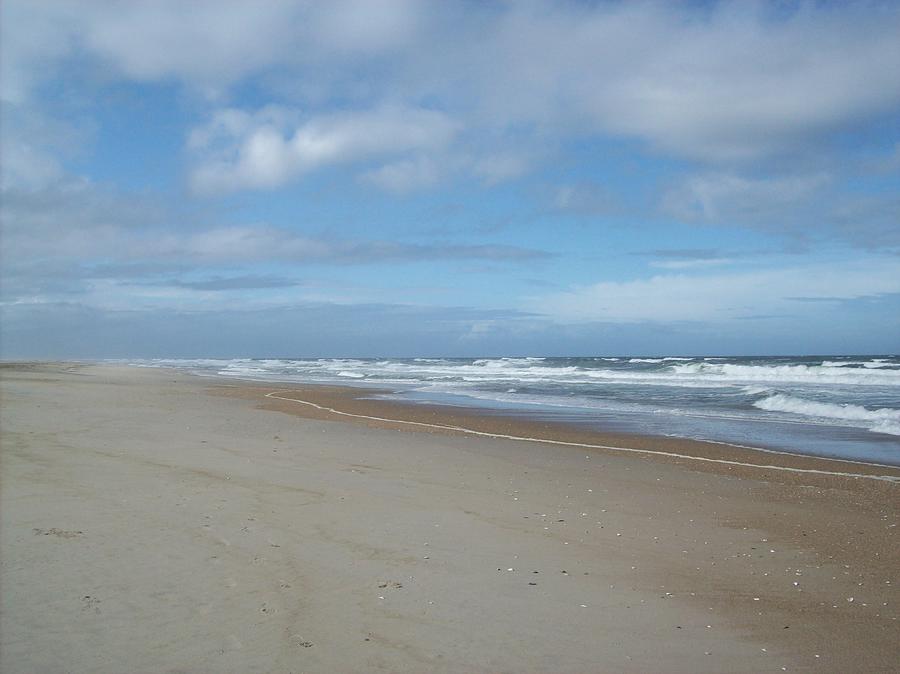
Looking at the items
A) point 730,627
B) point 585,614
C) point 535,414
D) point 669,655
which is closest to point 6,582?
point 585,614

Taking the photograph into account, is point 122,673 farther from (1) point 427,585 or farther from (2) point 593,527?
(2) point 593,527

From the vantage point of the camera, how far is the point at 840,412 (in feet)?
62.1

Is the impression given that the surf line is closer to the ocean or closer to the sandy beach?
the sandy beach

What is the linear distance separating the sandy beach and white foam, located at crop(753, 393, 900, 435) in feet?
23.7

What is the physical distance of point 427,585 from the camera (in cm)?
477

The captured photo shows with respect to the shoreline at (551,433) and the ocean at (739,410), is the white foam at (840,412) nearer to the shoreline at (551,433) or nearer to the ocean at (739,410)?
the ocean at (739,410)

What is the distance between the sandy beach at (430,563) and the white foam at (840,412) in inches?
284

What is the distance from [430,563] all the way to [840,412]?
17801mm

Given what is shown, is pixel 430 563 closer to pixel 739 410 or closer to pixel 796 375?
pixel 739 410

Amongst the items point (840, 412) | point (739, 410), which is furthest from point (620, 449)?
point (840, 412)

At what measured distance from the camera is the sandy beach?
3838 millimetres

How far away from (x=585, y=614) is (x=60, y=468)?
6.63 meters

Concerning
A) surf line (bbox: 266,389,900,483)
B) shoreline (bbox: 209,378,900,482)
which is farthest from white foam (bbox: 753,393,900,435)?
surf line (bbox: 266,389,900,483)

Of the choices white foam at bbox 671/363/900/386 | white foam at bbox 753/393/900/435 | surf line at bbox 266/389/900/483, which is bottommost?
surf line at bbox 266/389/900/483
